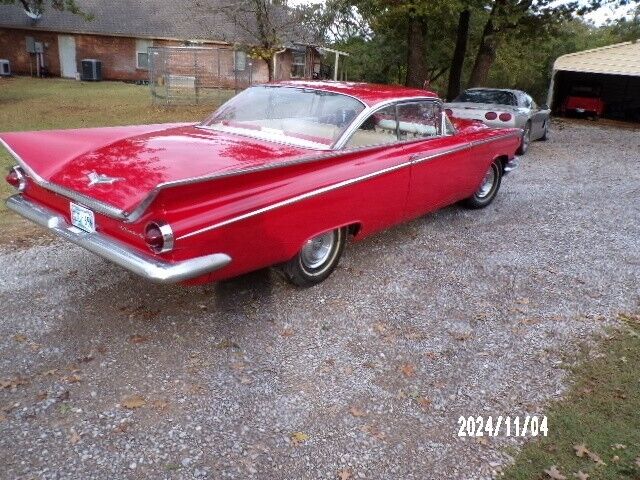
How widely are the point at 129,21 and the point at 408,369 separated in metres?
30.7

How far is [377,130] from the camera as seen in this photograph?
447cm

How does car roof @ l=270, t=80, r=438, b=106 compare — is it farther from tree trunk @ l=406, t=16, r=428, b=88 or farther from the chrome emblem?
tree trunk @ l=406, t=16, r=428, b=88

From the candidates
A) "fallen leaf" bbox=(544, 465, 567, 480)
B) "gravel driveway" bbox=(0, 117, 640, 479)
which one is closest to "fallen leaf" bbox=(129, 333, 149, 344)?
"gravel driveway" bbox=(0, 117, 640, 479)

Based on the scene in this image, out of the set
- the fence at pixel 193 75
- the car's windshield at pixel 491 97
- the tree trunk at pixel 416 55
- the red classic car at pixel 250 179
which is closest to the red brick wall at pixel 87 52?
the fence at pixel 193 75

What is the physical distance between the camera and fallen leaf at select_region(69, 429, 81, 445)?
2.59 m

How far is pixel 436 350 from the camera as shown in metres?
3.55

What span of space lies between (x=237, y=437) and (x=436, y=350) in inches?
59.2

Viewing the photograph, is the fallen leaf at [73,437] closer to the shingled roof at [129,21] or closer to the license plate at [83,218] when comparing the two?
the license plate at [83,218]

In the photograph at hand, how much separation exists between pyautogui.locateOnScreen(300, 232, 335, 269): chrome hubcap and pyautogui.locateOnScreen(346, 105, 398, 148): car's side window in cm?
75

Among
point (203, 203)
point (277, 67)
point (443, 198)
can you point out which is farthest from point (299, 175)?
point (277, 67)

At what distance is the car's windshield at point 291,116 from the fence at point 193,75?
1160 cm

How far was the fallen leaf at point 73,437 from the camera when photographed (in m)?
2.59

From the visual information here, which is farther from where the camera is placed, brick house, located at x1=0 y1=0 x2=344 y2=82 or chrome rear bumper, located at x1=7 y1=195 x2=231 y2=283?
brick house, located at x1=0 y1=0 x2=344 y2=82

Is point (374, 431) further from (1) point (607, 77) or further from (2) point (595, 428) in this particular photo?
(1) point (607, 77)
